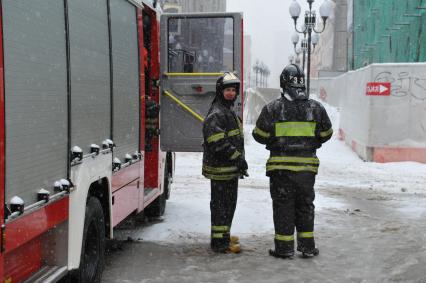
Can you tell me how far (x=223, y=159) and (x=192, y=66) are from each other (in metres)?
1.55

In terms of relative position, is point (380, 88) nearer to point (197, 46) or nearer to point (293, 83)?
point (197, 46)

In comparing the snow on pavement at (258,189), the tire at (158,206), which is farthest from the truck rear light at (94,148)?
the tire at (158,206)

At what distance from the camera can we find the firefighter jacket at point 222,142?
Result: 6453 millimetres

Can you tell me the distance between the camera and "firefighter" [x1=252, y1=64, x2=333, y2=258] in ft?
20.8

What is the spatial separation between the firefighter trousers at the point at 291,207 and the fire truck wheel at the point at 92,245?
6.27ft

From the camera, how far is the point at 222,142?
6.44m

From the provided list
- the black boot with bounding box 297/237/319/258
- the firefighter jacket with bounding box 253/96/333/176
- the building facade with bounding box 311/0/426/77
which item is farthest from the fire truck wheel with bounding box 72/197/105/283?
the building facade with bounding box 311/0/426/77

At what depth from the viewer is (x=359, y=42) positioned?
4159cm

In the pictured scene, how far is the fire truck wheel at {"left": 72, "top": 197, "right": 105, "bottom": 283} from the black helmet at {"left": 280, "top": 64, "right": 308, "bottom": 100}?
2344 millimetres

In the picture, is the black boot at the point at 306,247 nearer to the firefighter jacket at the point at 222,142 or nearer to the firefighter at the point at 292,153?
the firefighter at the point at 292,153

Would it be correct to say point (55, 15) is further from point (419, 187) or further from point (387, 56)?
point (387, 56)

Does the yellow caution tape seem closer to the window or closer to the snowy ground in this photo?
the window

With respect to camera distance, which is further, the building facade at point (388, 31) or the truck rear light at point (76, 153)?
the building facade at point (388, 31)

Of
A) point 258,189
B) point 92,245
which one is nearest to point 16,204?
point 92,245
